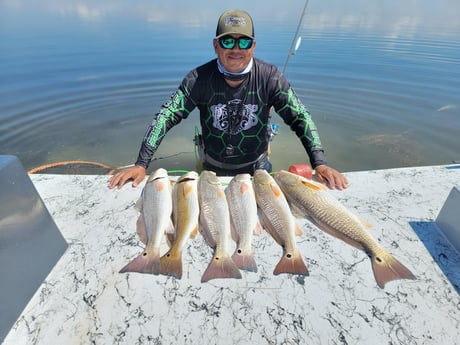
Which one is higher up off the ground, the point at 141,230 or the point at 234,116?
the point at 234,116

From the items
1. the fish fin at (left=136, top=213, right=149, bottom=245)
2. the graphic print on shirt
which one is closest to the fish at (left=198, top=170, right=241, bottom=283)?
the fish fin at (left=136, top=213, right=149, bottom=245)

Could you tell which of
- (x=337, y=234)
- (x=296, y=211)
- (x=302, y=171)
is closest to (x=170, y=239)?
(x=296, y=211)

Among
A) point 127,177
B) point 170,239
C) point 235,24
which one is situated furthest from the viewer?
point 235,24

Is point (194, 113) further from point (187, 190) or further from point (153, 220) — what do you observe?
point (153, 220)

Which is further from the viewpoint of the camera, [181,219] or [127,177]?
[127,177]

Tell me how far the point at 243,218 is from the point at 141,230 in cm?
75

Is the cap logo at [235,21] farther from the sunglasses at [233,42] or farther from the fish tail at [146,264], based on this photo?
the fish tail at [146,264]

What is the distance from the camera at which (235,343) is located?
1.39m

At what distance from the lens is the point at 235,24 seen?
287 cm

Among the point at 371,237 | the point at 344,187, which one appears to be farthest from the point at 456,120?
the point at 371,237

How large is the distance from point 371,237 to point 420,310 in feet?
1.59

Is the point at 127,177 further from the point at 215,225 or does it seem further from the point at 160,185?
the point at 215,225

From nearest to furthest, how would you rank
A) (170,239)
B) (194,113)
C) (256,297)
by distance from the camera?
(256,297)
(170,239)
(194,113)

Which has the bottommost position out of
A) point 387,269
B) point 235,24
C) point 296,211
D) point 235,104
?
point 296,211
